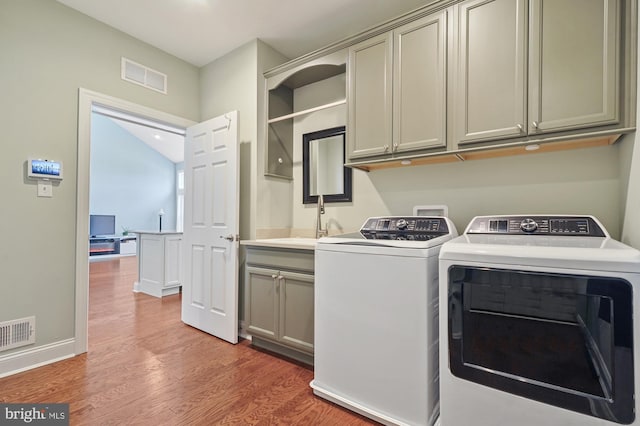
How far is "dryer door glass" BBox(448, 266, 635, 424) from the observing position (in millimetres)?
1017

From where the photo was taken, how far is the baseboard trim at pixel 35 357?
2045 millimetres

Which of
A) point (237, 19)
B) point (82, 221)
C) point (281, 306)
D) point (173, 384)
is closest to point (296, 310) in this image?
point (281, 306)

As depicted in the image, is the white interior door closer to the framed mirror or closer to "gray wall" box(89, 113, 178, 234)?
the framed mirror

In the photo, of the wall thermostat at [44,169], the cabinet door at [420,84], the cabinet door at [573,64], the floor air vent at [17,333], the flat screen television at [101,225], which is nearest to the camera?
the cabinet door at [573,64]

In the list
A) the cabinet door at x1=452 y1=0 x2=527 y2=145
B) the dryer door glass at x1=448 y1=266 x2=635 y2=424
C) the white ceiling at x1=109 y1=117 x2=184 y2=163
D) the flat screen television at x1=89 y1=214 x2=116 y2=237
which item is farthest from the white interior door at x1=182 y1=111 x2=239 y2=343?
the flat screen television at x1=89 y1=214 x2=116 y2=237

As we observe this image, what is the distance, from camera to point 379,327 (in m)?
1.54

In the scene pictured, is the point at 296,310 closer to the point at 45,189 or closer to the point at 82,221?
the point at 82,221

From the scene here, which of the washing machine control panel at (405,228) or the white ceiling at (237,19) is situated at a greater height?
the white ceiling at (237,19)

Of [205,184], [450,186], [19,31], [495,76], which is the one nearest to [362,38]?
[495,76]

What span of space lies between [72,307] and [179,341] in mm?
868

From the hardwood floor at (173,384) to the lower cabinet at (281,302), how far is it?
0.16 m

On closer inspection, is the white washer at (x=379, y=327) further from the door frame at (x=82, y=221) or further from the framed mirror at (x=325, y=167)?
the door frame at (x=82, y=221)

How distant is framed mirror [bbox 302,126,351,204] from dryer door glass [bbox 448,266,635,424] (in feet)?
5.03

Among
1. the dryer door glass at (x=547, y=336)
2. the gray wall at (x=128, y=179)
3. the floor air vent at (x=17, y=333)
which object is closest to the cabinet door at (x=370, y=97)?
the dryer door glass at (x=547, y=336)
